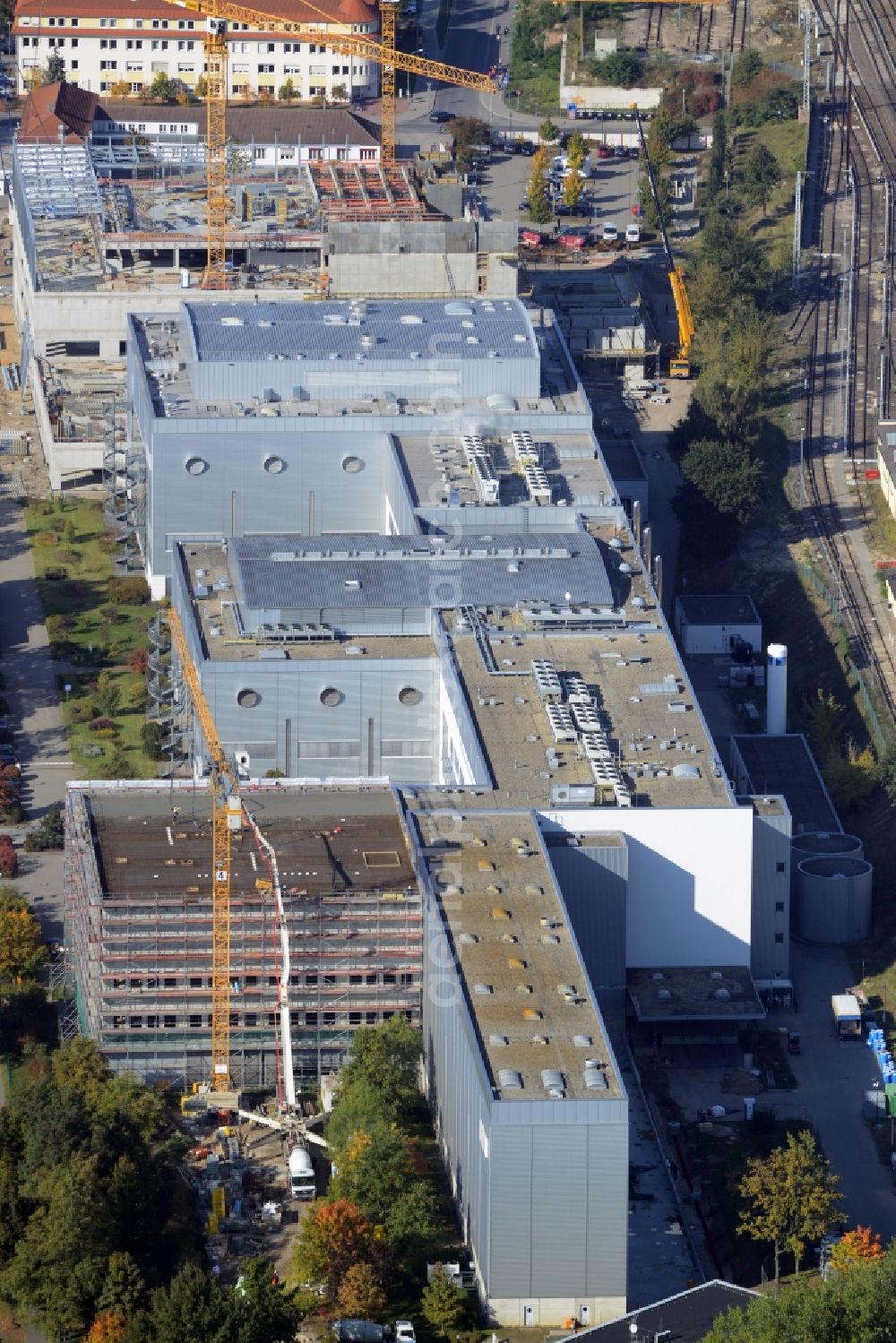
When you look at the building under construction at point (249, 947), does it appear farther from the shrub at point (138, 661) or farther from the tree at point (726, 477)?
the tree at point (726, 477)

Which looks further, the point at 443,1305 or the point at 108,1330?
the point at 443,1305

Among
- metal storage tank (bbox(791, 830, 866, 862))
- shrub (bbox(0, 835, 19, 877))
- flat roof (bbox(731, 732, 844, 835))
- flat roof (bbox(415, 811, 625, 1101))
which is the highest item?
flat roof (bbox(415, 811, 625, 1101))

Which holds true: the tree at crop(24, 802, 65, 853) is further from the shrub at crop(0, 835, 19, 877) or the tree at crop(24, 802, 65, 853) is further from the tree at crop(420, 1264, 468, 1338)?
the tree at crop(420, 1264, 468, 1338)

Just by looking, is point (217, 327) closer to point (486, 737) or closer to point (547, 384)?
point (547, 384)

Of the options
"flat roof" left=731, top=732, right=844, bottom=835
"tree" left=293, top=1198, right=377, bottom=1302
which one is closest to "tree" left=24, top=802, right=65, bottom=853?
"flat roof" left=731, top=732, right=844, bottom=835

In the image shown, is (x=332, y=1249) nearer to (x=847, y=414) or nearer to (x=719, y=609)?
(x=719, y=609)

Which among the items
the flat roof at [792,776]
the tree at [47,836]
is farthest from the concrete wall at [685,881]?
the tree at [47,836]

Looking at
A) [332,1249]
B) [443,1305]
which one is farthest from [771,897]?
[332,1249]
